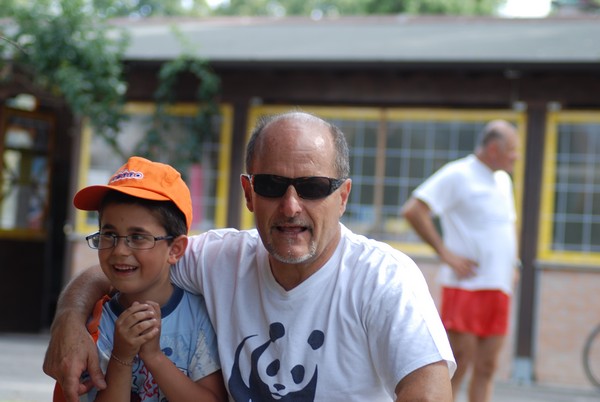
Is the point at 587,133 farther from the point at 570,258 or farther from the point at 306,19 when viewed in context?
the point at 306,19

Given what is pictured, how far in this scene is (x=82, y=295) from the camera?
2.94 m

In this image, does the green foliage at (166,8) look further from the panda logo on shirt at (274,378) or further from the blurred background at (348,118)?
the panda logo on shirt at (274,378)

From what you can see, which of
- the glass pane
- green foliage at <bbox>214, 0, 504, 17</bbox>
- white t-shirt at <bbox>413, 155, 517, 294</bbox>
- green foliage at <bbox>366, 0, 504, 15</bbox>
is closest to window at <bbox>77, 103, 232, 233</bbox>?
the glass pane

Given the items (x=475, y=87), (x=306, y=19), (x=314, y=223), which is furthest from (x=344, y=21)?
(x=314, y=223)

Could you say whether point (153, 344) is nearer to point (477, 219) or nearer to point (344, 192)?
point (344, 192)

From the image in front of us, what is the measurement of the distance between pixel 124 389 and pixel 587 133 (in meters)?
8.20

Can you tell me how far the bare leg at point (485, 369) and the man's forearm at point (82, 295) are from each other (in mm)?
3704

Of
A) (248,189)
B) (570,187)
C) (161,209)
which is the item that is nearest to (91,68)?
(570,187)

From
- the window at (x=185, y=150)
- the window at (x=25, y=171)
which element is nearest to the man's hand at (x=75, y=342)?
the window at (x=185, y=150)

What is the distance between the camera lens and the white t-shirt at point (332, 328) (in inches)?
96.0

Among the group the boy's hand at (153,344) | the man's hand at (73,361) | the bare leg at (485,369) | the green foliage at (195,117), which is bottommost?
the bare leg at (485,369)

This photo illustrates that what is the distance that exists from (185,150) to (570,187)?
13.3 feet

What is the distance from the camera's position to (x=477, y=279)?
6.41m

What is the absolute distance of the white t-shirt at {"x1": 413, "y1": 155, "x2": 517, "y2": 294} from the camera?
21.0 feet
